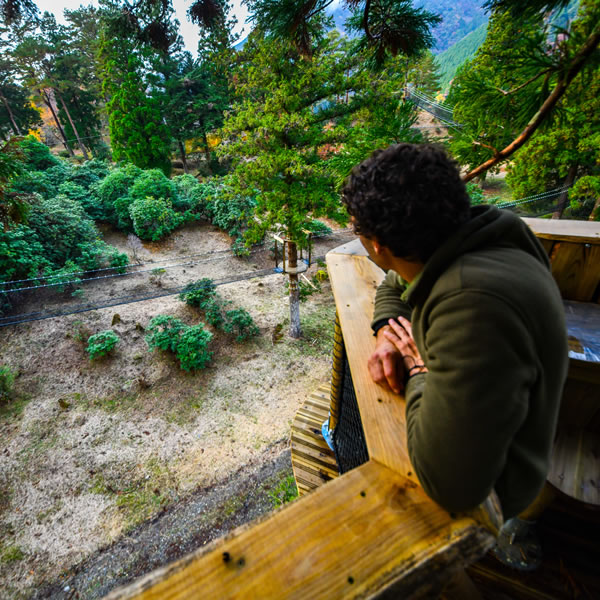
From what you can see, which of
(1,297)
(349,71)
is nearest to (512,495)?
(349,71)

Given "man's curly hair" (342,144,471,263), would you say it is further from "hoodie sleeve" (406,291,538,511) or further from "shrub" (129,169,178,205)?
"shrub" (129,169,178,205)

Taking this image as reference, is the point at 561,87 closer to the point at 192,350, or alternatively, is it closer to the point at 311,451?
the point at 311,451

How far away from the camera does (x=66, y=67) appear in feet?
61.8

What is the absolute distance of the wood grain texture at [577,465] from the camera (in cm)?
124

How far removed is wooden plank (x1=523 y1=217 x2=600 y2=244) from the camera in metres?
1.54

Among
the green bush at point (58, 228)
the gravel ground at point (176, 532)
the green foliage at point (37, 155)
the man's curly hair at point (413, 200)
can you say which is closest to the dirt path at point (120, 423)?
the gravel ground at point (176, 532)

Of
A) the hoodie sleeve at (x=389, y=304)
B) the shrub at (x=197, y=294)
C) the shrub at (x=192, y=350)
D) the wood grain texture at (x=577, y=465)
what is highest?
the hoodie sleeve at (x=389, y=304)

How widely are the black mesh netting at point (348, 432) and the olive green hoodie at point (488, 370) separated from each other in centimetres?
66

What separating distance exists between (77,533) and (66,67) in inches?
1020

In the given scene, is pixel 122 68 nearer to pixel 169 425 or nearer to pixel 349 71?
pixel 349 71

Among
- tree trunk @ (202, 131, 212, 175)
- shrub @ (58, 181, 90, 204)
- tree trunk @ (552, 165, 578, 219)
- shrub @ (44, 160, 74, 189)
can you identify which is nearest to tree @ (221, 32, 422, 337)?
tree trunk @ (552, 165, 578, 219)

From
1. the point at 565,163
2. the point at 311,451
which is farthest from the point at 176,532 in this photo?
the point at 565,163

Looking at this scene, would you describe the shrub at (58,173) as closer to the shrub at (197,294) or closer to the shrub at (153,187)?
the shrub at (153,187)

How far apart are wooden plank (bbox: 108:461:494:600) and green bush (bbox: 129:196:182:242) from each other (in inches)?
573
